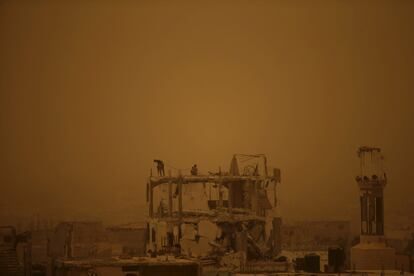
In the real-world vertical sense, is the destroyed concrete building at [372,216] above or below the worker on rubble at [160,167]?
below

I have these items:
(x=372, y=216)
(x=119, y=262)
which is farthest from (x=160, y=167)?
(x=372, y=216)

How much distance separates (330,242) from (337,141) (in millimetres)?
640

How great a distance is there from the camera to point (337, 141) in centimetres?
423

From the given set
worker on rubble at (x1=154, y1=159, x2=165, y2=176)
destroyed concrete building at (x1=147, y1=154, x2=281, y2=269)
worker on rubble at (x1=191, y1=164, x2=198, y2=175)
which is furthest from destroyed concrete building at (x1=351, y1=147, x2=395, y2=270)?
worker on rubble at (x1=154, y1=159, x2=165, y2=176)

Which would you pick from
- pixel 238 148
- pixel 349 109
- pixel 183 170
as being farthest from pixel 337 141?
pixel 183 170

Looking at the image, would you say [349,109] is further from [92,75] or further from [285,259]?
[92,75]

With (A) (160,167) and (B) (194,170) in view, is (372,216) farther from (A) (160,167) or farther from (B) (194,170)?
(A) (160,167)

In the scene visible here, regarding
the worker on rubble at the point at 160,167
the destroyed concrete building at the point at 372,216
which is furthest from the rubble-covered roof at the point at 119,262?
the destroyed concrete building at the point at 372,216

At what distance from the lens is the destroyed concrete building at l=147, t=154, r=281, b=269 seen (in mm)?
4098

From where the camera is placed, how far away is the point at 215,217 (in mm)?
4113

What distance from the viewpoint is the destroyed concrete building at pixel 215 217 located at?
4.10 m

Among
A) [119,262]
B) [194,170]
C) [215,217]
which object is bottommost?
[119,262]

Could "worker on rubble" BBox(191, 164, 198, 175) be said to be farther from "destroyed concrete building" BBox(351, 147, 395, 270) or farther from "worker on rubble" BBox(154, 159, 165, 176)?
"destroyed concrete building" BBox(351, 147, 395, 270)

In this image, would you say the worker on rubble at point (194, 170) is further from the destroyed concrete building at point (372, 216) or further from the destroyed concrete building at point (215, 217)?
the destroyed concrete building at point (372, 216)
